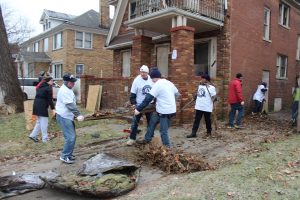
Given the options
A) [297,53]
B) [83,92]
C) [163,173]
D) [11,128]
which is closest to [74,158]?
[163,173]

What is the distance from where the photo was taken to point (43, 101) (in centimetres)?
922

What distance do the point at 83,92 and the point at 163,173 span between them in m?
11.4

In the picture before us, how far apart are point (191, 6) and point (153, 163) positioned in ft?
26.8

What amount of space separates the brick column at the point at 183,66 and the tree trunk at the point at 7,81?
711 centimetres

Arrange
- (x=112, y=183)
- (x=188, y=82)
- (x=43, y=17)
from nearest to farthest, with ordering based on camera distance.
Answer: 1. (x=112, y=183)
2. (x=188, y=82)
3. (x=43, y=17)

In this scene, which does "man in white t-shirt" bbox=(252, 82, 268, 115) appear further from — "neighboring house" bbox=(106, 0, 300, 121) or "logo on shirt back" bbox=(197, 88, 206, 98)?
"logo on shirt back" bbox=(197, 88, 206, 98)

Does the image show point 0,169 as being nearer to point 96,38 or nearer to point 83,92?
point 83,92

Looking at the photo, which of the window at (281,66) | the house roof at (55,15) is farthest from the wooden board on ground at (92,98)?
the house roof at (55,15)

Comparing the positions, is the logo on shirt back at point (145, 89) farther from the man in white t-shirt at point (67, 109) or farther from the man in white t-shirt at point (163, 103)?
the man in white t-shirt at point (67, 109)

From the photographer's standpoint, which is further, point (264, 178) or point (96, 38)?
point (96, 38)

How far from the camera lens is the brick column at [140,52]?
1489 centimetres

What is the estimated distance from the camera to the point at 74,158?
24.1ft

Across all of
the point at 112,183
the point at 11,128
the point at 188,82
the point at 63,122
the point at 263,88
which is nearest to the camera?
the point at 112,183

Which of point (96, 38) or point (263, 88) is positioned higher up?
point (96, 38)
